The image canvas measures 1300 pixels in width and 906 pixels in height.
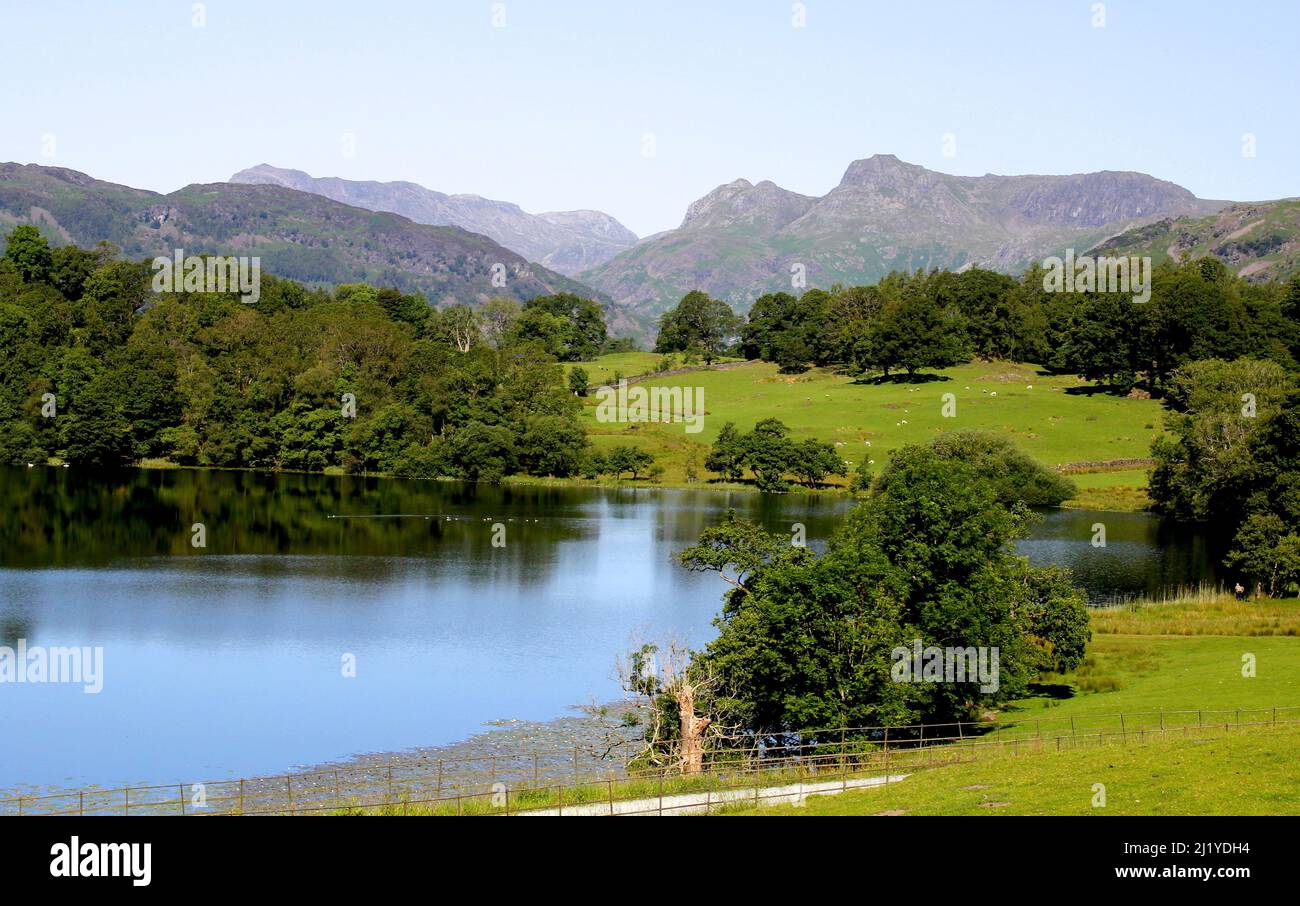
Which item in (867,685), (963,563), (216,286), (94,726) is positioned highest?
(216,286)

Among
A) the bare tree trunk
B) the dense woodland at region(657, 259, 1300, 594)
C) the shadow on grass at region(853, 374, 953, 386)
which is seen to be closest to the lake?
the dense woodland at region(657, 259, 1300, 594)

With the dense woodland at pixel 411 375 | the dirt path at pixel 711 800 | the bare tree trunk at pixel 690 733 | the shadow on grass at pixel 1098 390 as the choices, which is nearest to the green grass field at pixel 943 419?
the shadow on grass at pixel 1098 390

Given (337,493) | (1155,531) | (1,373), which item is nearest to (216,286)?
(1,373)

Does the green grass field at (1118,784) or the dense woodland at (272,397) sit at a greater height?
the dense woodland at (272,397)

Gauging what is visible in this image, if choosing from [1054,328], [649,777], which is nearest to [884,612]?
[649,777]

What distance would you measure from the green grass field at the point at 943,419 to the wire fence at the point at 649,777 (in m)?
76.6

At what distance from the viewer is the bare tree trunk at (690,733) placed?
3838 centimetres

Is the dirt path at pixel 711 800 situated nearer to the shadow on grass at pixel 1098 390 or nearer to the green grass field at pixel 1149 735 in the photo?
the green grass field at pixel 1149 735

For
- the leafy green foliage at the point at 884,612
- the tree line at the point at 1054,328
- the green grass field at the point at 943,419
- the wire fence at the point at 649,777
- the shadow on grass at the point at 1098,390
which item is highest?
the tree line at the point at 1054,328

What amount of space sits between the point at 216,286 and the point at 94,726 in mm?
152156

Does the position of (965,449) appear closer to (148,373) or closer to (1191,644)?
(1191,644)

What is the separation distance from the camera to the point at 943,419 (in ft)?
466

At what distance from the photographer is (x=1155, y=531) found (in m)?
99.9

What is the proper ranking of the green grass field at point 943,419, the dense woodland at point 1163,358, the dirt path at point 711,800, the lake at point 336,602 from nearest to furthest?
the dirt path at point 711,800
the lake at point 336,602
the dense woodland at point 1163,358
the green grass field at point 943,419
